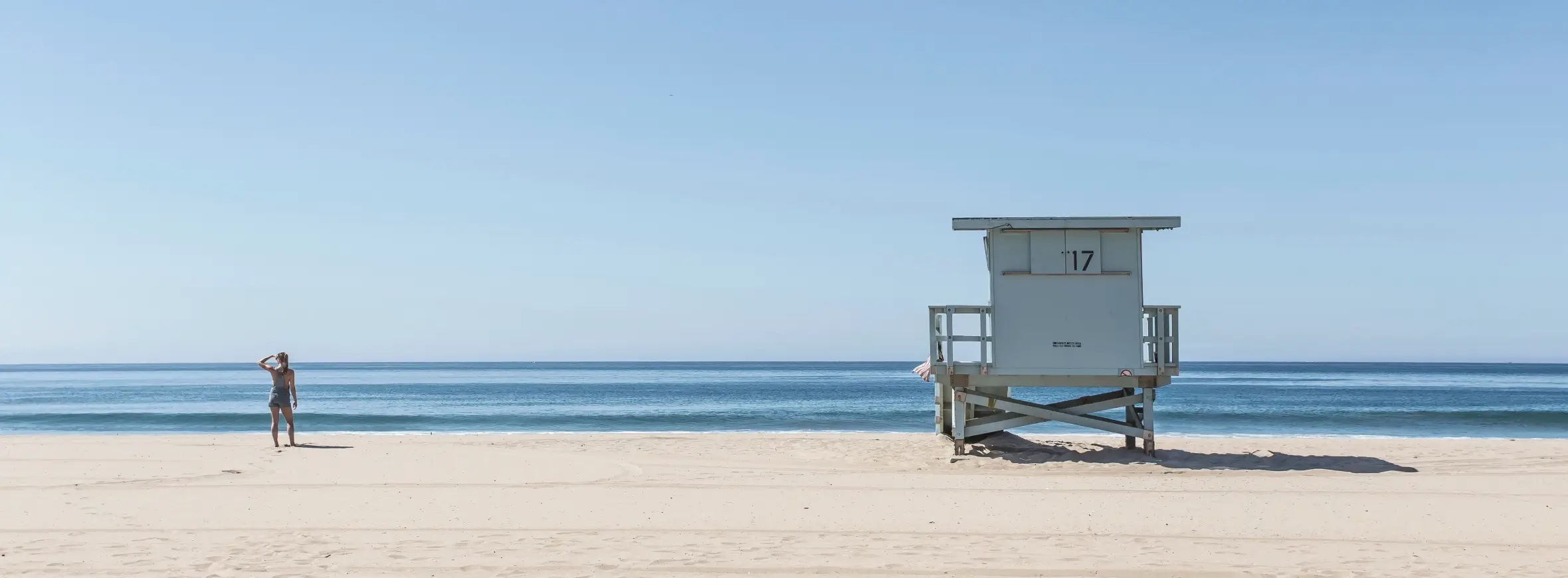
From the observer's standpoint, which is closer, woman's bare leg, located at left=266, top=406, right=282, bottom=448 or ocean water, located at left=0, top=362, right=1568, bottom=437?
woman's bare leg, located at left=266, top=406, right=282, bottom=448

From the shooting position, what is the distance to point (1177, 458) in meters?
14.9

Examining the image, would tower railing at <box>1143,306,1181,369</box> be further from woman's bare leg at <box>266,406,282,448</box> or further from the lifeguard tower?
woman's bare leg at <box>266,406,282,448</box>

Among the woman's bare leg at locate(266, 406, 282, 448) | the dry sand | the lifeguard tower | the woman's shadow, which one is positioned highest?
Result: the lifeguard tower

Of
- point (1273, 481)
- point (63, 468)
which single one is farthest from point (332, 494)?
point (1273, 481)

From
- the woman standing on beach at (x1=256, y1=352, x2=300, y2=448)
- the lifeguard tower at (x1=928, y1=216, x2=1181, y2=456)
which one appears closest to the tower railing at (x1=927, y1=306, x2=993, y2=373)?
the lifeguard tower at (x1=928, y1=216, x2=1181, y2=456)

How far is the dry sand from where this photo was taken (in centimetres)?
728

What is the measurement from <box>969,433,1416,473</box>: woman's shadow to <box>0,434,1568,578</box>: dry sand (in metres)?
0.08

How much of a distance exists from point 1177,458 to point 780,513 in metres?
7.96

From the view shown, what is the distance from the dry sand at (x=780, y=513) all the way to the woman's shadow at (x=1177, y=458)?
0.27ft

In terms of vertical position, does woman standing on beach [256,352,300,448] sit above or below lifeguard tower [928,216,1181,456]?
below

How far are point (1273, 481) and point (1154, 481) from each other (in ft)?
4.44

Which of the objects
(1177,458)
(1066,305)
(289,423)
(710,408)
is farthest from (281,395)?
(710,408)

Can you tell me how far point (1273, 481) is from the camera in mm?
11930

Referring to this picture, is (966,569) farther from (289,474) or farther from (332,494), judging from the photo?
(289,474)
